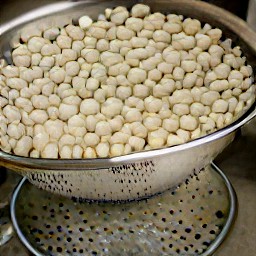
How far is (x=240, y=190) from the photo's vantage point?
754mm

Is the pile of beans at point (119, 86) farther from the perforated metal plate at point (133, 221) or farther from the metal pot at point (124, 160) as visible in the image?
the perforated metal plate at point (133, 221)

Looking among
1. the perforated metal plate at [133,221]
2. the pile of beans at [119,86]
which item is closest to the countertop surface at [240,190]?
the perforated metal plate at [133,221]

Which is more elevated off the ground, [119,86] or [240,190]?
[119,86]

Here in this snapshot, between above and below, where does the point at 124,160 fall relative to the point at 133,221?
above

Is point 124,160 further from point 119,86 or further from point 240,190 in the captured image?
point 240,190

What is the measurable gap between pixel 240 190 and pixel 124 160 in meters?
0.26

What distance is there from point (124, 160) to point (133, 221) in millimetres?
180

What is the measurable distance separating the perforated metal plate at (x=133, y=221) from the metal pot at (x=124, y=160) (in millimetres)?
54

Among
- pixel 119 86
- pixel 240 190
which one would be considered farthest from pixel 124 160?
pixel 240 190

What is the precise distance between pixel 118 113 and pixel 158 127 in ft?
0.17

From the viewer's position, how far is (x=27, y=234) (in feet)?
2.32

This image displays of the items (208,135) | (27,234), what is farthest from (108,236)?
(208,135)

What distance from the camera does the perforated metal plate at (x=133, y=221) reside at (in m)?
0.68

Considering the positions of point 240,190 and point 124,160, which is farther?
point 240,190
